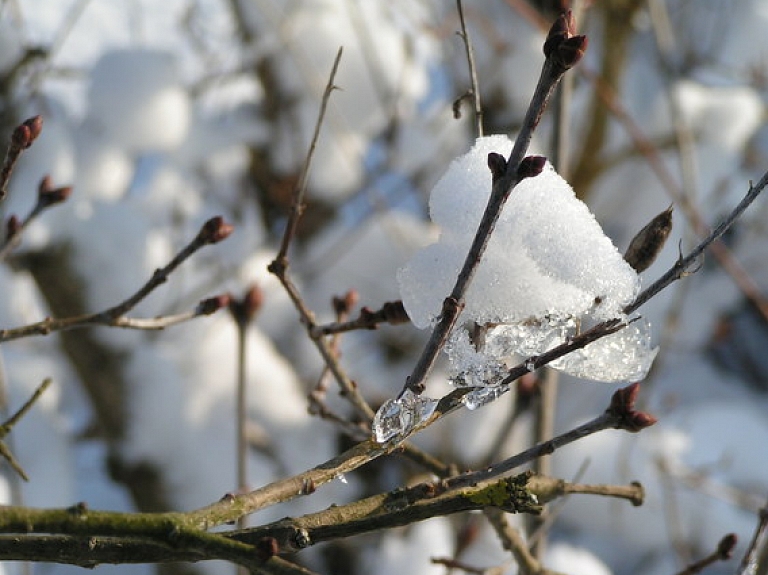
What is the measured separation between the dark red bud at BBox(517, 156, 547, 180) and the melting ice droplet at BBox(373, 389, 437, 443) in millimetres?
174

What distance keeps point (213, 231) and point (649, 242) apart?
1.50ft

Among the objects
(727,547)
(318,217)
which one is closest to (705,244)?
(727,547)

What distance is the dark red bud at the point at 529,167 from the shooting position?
0.51 metres

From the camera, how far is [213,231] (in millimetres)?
863

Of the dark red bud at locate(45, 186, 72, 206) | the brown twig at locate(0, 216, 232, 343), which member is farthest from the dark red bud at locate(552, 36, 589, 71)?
the dark red bud at locate(45, 186, 72, 206)

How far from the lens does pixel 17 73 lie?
6.31 feet

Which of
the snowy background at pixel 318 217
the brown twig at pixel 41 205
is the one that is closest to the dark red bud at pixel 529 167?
the brown twig at pixel 41 205

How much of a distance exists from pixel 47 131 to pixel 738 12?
3.34 metres

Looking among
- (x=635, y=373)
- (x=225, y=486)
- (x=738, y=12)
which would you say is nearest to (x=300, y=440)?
(x=225, y=486)

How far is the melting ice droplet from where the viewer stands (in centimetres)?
57

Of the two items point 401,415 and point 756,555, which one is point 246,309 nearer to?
point 401,415

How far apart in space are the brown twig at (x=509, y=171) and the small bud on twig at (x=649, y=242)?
0.18 meters

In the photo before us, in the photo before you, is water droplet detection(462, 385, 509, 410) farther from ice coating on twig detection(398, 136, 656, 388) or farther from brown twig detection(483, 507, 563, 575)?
brown twig detection(483, 507, 563, 575)

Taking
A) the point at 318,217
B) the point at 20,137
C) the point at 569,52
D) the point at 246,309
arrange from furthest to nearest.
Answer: the point at 318,217 → the point at 246,309 → the point at 20,137 → the point at 569,52
